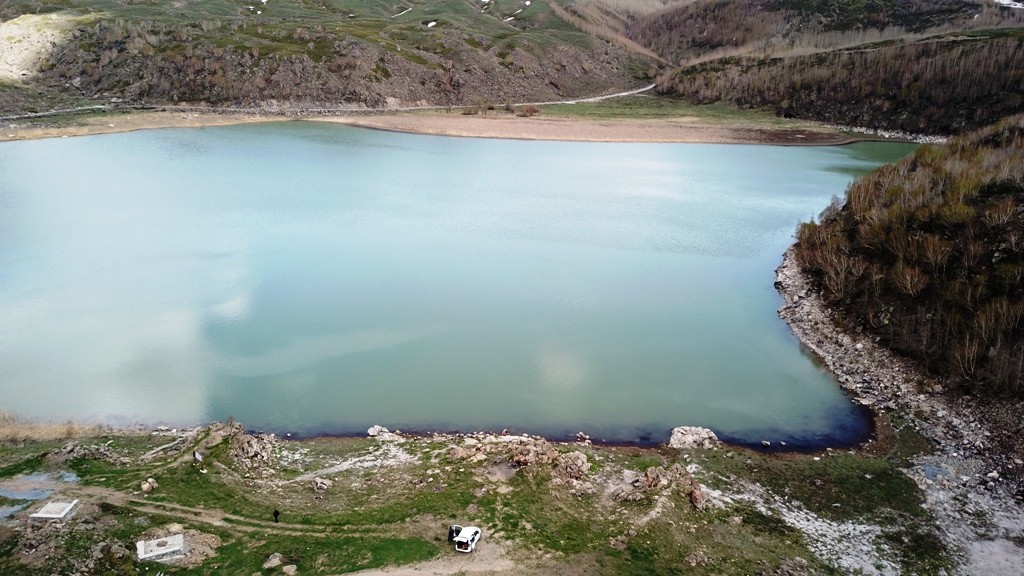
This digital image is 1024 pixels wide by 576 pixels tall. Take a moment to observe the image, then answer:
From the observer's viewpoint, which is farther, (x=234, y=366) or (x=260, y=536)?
(x=234, y=366)

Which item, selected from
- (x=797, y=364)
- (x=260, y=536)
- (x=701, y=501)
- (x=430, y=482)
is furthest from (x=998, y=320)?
(x=260, y=536)

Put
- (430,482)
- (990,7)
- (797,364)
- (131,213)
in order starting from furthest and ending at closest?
(990,7), (131,213), (797,364), (430,482)

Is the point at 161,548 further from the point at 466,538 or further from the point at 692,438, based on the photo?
the point at 692,438

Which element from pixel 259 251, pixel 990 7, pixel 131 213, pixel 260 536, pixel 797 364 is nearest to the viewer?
pixel 260 536

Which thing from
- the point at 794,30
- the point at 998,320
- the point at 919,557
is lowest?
the point at 919,557

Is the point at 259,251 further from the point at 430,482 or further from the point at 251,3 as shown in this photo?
the point at 251,3

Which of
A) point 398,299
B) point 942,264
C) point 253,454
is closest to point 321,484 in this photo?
point 253,454

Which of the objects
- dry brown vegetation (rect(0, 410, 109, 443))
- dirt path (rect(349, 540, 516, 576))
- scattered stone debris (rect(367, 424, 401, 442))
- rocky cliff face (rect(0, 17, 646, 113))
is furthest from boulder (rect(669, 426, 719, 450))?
rocky cliff face (rect(0, 17, 646, 113))
